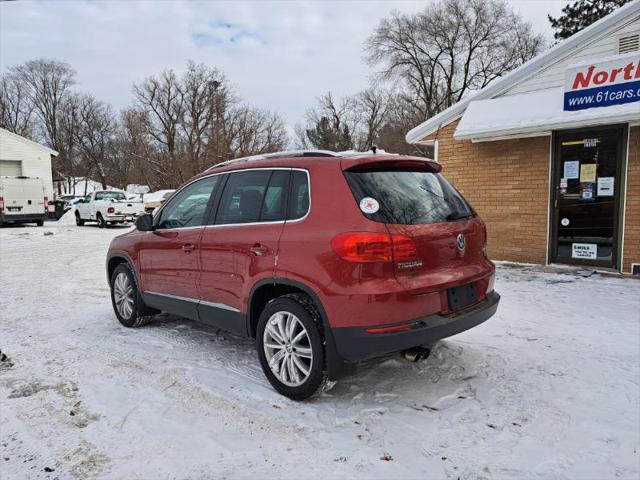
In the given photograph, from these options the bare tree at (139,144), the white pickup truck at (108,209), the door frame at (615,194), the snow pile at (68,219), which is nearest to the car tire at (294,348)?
the door frame at (615,194)

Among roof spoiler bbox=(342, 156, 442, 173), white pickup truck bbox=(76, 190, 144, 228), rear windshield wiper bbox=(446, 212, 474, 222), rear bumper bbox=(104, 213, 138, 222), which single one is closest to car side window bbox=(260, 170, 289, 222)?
roof spoiler bbox=(342, 156, 442, 173)

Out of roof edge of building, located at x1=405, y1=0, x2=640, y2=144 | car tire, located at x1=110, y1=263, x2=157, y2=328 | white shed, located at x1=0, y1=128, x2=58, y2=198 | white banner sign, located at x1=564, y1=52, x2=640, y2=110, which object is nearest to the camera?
car tire, located at x1=110, y1=263, x2=157, y2=328

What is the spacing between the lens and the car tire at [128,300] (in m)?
5.29

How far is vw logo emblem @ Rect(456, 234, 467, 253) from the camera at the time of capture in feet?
11.6

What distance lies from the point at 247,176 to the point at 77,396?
217 centimetres

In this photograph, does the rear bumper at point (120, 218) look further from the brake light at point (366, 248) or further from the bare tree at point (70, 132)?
the bare tree at point (70, 132)

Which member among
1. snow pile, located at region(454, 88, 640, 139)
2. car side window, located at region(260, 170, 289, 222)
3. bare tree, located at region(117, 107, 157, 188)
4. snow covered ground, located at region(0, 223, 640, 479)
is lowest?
snow covered ground, located at region(0, 223, 640, 479)

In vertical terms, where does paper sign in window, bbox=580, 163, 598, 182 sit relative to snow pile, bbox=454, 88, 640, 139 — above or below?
below

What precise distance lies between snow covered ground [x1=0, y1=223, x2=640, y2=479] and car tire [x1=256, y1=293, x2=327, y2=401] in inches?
5.8

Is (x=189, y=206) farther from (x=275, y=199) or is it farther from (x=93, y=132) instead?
(x=93, y=132)

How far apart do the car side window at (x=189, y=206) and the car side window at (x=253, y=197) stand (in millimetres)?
283

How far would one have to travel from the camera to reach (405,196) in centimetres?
343

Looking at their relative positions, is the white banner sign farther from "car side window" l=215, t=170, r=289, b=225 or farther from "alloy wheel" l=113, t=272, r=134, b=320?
"alloy wheel" l=113, t=272, r=134, b=320

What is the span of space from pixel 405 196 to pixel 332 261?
29.8 inches
